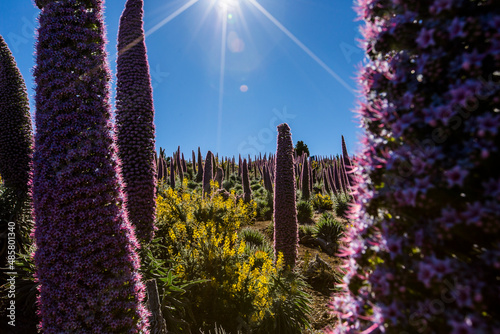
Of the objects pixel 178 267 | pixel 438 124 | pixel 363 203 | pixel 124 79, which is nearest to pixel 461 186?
pixel 438 124

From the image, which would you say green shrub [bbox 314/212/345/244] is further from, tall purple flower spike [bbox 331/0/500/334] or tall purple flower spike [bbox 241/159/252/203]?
tall purple flower spike [bbox 331/0/500/334]

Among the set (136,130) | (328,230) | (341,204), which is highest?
(341,204)

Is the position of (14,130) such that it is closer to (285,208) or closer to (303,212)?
(285,208)

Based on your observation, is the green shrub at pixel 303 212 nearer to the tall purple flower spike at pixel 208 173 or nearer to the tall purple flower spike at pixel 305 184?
the tall purple flower spike at pixel 305 184

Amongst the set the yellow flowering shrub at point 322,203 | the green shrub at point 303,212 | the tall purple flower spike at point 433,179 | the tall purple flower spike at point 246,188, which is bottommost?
the tall purple flower spike at point 433,179

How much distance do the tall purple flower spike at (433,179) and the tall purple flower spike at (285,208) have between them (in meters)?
5.28

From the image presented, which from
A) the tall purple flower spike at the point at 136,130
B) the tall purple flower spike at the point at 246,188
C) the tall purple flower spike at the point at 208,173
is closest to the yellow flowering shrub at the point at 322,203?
the tall purple flower spike at the point at 246,188

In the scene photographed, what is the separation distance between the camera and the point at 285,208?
6.96 m

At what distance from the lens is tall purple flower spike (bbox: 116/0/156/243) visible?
541 centimetres

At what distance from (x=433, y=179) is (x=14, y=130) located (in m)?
8.34

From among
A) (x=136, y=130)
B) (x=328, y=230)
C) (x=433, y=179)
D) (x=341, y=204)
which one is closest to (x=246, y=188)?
(x=341, y=204)

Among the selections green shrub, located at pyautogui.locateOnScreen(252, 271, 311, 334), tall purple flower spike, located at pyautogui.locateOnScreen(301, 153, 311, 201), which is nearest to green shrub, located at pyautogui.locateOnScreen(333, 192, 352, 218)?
tall purple flower spike, located at pyautogui.locateOnScreen(301, 153, 311, 201)

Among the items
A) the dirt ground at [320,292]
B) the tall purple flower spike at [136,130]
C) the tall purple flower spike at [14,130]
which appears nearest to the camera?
the tall purple flower spike at [136,130]

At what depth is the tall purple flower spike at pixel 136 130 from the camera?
17.7 ft
